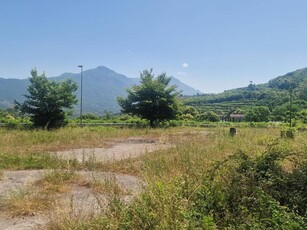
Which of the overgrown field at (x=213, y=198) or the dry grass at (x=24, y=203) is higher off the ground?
the overgrown field at (x=213, y=198)

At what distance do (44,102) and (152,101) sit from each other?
24.9 ft

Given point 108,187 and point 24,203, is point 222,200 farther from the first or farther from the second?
point 24,203

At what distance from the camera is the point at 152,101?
23250mm

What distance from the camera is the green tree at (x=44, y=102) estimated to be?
20516mm

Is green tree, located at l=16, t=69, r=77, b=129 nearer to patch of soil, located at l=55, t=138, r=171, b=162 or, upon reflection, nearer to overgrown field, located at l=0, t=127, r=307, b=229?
patch of soil, located at l=55, t=138, r=171, b=162

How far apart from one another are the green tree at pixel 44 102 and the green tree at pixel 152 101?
4.57 m

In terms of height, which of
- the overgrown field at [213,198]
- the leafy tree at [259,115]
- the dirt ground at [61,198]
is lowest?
the dirt ground at [61,198]

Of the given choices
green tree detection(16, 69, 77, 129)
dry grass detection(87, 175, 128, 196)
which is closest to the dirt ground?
dry grass detection(87, 175, 128, 196)

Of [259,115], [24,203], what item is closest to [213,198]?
[24,203]

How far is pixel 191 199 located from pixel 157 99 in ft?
63.6

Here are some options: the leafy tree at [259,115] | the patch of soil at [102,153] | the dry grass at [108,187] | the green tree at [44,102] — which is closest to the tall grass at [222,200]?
the dry grass at [108,187]

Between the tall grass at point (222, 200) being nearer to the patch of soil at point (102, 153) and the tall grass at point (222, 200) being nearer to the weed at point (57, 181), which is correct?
the weed at point (57, 181)

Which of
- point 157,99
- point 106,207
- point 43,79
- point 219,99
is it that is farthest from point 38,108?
point 219,99

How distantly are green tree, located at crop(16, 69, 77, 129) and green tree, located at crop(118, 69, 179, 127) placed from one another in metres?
4.57
